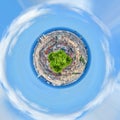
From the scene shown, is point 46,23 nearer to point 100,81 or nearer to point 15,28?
point 15,28

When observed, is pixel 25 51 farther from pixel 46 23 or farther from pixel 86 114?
pixel 86 114

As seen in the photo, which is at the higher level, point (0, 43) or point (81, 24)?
point (81, 24)

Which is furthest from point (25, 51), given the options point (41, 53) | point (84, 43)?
point (84, 43)

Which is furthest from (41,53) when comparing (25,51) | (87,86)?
(87,86)
